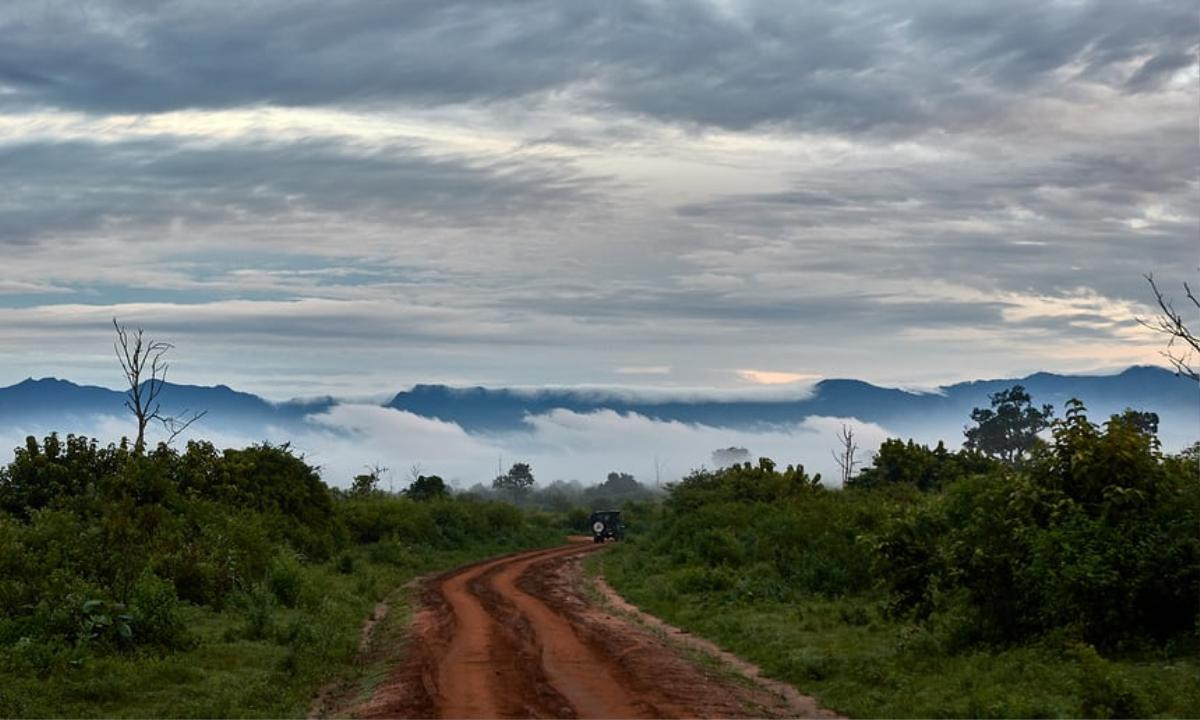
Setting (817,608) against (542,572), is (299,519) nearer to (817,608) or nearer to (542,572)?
(542,572)

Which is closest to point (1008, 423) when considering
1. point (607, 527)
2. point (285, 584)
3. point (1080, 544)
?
point (607, 527)

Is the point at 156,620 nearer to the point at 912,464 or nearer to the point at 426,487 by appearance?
the point at 912,464

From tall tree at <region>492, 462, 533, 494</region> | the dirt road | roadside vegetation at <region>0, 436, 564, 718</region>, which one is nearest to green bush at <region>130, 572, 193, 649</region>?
roadside vegetation at <region>0, 436, 564, 718</region>

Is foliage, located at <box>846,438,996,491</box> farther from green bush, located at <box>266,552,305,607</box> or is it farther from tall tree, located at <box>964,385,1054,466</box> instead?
tall tree, located at <box>964,385,1054,466</box>

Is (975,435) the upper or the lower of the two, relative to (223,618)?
upper

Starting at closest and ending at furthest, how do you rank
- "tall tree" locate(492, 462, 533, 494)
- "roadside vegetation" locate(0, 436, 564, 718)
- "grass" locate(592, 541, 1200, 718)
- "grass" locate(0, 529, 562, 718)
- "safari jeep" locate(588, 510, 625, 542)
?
"grass" locate(592, 541, 1200, 718) < "grass" locate(0, 529, 562, 718) < "roadside vegetation" locate(0, 436, 564, 718) < "safari jeep" locate(588, 510, 625, 542) < "tall tree" locate(492, 462, 533, 494)

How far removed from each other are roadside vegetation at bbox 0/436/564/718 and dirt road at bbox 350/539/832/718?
1256 millimetres

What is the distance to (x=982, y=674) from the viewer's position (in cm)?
1589

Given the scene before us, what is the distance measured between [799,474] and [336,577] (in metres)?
21.3

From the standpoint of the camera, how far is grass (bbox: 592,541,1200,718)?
1392cm

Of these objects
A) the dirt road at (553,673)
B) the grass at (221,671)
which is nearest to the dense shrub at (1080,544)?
the dirt road at (553,673)

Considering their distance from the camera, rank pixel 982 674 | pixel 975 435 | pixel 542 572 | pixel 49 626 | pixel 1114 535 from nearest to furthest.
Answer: pixel 982 674
pixel 1114 535
pixel 49 626
pixel 542 572
pixel 975 435

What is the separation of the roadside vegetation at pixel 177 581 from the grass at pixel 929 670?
681 centimetres

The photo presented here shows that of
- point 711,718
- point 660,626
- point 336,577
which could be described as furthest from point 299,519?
point 711,718
